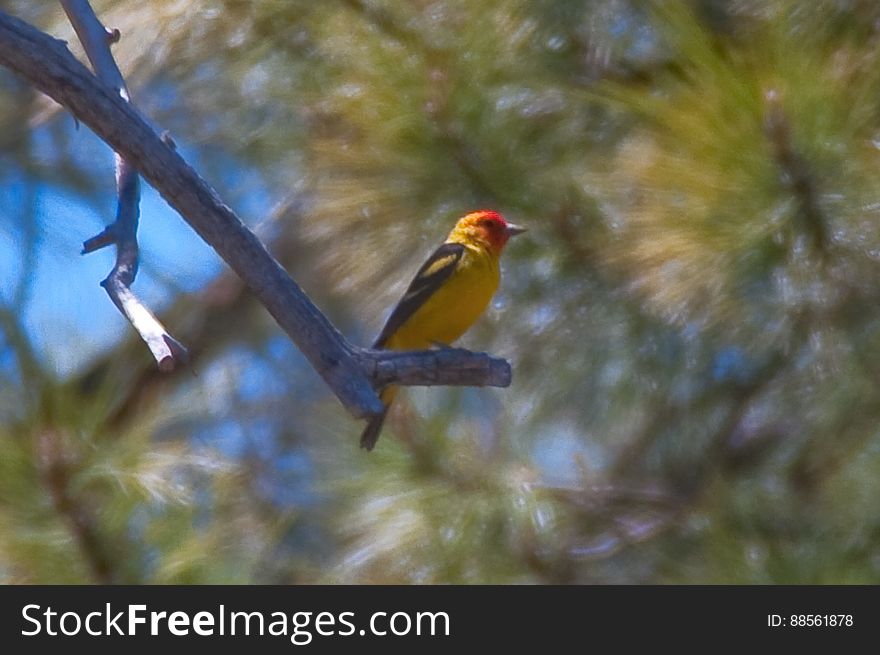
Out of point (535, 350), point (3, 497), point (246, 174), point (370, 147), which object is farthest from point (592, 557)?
point (246, 174)

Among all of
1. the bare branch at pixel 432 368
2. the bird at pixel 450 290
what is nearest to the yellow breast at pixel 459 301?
the bird at pixel 450 290

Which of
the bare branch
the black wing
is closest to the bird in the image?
the black wing

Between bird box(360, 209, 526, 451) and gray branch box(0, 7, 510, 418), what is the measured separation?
0.69 m

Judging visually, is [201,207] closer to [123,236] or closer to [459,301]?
[123,236]

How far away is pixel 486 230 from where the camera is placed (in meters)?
2.10

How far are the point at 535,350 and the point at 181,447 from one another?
2.00 feet

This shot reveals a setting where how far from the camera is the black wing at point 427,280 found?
2.19 meters

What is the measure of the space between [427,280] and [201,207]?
2.72 feet

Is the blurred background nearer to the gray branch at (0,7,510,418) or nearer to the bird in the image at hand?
the bird

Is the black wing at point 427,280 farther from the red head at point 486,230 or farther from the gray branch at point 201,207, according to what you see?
the gray branch at point 201,207

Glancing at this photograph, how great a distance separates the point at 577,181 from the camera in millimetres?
2107

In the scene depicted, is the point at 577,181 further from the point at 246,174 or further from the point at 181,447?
the point at 246,174

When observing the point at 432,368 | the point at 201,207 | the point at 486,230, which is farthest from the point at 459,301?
the point at 201,207

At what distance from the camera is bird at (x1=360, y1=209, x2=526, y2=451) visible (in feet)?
6.98
